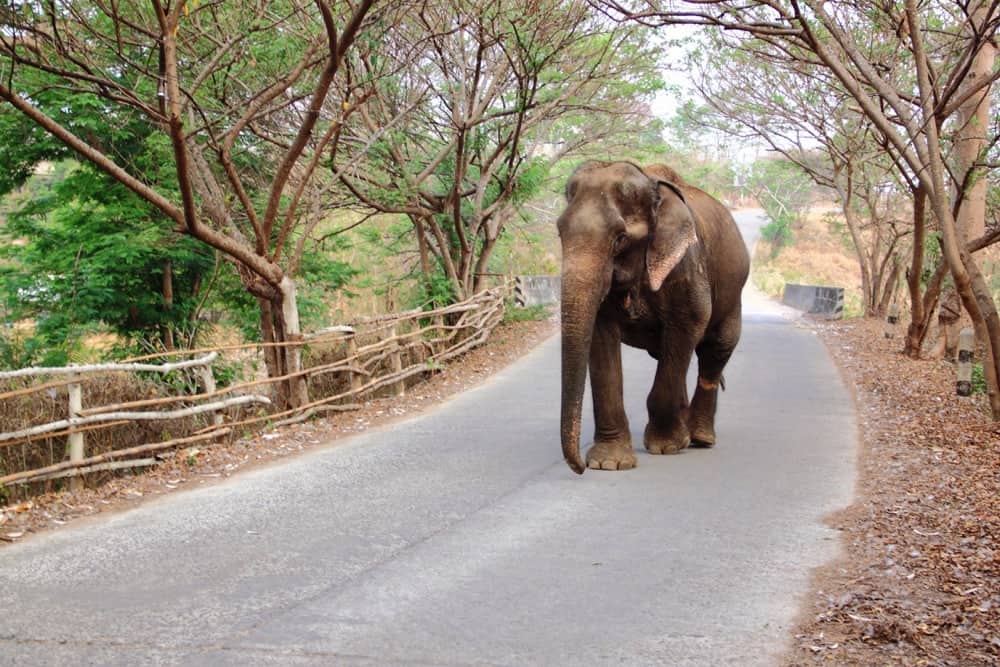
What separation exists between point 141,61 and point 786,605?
10064 millimetres

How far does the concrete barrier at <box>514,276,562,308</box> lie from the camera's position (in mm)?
24953

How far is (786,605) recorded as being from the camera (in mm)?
4965

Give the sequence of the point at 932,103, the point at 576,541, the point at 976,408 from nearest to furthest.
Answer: the point at 576,541 < the point at 932,103 < the point at 976,408

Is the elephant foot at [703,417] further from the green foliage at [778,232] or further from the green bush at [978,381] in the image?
the green foliage at [778,232]

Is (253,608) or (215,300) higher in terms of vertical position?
(215,300)

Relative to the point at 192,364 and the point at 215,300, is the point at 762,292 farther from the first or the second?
the point at 192,364

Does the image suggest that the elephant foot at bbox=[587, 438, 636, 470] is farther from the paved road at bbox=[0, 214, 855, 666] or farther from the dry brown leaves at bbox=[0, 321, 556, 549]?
the dry brown leaves at bbox=[0, 321, 556, 549]

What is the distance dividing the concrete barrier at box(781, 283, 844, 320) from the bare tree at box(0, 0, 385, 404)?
18167mm

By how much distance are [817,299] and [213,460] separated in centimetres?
2418

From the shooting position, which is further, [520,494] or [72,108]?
[72,108]

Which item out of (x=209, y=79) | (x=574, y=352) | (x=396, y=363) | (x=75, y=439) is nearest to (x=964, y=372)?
(x=574, y=352)

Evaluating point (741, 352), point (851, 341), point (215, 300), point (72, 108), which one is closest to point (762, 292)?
point (851, 341)

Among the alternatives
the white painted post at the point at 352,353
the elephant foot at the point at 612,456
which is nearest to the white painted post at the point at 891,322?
the white painted post at the point at 352,353

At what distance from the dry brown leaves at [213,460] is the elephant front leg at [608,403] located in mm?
3101
